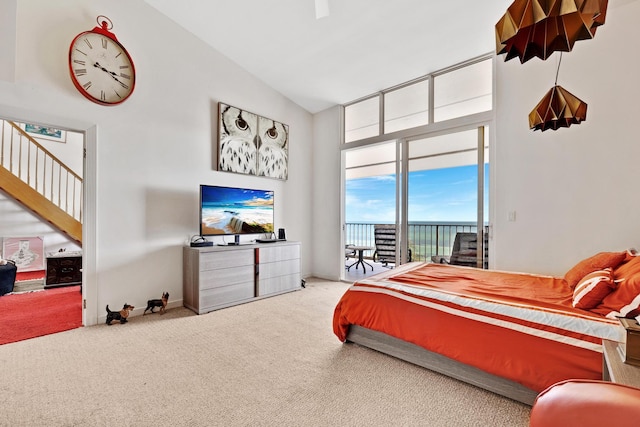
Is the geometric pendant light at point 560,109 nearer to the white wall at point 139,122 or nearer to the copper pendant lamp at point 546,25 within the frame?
the copper pendant lamp at point 546,25

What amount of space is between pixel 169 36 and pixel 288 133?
2.07 m

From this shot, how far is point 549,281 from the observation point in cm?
258

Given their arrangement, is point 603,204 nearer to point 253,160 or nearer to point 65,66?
point 253,160

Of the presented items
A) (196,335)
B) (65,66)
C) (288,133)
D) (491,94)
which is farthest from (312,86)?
(196,335)

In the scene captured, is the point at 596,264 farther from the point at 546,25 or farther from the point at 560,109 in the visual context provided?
the point at 546,25

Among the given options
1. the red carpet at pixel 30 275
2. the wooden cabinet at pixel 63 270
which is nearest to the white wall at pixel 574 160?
the wooden cabinet at pixel 63 270

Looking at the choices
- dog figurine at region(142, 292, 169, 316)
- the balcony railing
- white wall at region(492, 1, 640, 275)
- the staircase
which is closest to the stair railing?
the staircase

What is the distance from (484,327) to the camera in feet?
5.81

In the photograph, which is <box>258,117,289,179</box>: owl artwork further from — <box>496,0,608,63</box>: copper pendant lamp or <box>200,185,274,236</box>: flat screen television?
<box>496,0,608,63</box>: copper pendant lamp

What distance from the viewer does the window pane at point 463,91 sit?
11.8 ft

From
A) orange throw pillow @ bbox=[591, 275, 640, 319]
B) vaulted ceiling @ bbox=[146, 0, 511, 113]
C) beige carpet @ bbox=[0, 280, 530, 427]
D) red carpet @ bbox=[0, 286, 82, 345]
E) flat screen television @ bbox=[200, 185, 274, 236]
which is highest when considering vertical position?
vaulted ceiling @ bbox=[146, 0, 511, 113]

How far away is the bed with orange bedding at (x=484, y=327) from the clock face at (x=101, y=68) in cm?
326

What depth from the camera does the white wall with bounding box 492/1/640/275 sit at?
2.70 meters

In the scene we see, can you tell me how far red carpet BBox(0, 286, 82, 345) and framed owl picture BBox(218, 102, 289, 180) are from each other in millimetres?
2420
